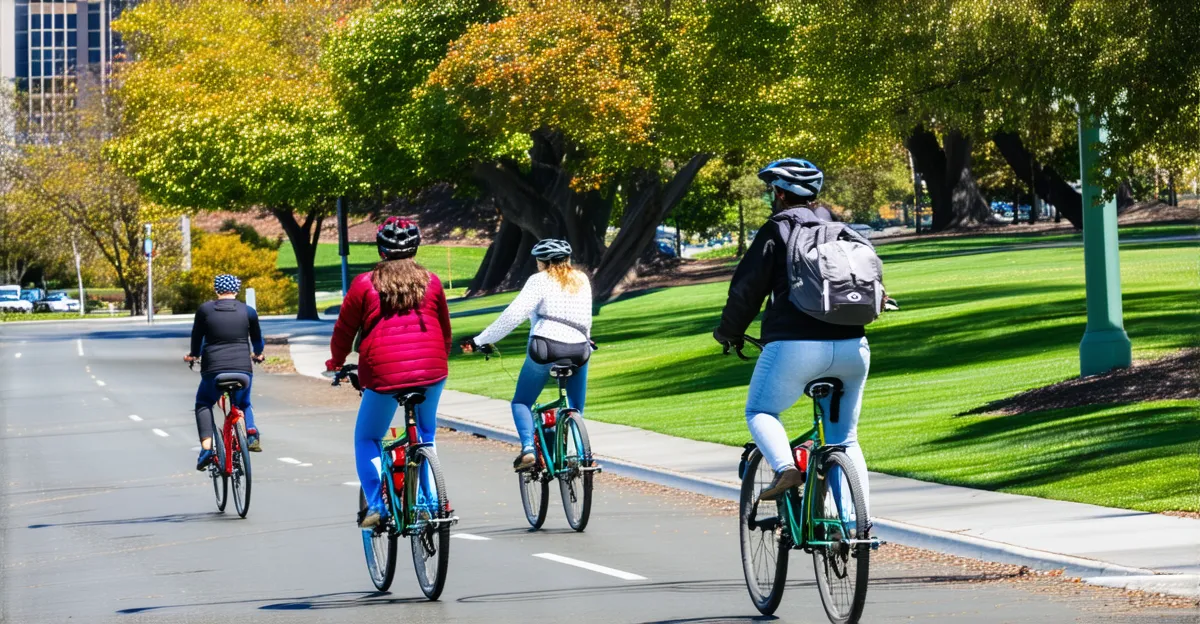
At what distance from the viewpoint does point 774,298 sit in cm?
778

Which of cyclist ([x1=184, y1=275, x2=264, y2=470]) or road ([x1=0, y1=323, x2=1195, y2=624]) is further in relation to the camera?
cyclist ([x1=184, y1=275, x2=264, y2=470])

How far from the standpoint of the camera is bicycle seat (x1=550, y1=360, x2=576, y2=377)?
11.8 meters

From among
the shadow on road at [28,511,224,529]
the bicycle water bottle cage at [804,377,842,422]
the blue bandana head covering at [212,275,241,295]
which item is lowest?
the shadow on road at [28,511,224,529]

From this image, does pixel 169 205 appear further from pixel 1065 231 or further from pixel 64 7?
pixel 64 7

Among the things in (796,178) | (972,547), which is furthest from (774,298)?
(972,547)

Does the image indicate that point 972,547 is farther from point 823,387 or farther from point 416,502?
point 416,502

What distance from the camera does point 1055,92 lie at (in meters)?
15.3

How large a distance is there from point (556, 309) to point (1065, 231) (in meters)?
53.4

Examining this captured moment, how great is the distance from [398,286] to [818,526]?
2.67 metres

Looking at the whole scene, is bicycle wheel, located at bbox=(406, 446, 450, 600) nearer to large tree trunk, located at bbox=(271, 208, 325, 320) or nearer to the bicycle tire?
the bicycle tire

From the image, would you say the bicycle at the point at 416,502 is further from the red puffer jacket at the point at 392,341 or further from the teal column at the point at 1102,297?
the teal column at the point at 1102,297

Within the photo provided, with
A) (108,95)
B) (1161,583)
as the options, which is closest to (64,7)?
(108,95)

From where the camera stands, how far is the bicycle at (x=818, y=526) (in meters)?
7.40

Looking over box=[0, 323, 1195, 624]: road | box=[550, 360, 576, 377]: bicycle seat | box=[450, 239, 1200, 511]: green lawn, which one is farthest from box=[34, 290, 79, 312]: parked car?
box=[550, 360, 576, 377]: bicycle seat
